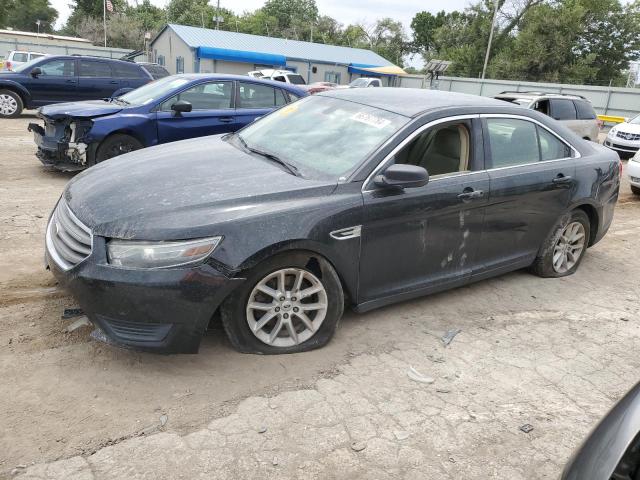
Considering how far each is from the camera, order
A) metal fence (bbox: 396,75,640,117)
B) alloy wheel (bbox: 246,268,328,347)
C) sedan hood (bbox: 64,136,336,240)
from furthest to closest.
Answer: metal fence (bbox: 396,75,640,117) < alloy wheel (bbox: 246,268,328,347) < sedan hood (bbox: 64,136,336,240)

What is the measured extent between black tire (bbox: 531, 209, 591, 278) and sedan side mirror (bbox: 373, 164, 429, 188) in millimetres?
1925

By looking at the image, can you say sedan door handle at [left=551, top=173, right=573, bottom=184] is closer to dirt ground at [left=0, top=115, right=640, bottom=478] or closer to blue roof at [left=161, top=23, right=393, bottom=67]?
dirt ground at [left=0, top=115, right=640, bottom=478]

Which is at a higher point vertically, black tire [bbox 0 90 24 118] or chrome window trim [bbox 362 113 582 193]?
chrome window trim [bbox 362 113 582 193]

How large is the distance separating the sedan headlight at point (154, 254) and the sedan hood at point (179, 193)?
4 centimetres

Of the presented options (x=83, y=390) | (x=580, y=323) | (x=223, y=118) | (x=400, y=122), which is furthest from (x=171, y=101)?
(x=580, y=323)

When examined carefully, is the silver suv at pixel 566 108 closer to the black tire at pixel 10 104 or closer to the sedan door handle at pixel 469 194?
the sedan door handle at pixel 469 194

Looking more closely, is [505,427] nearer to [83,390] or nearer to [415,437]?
[415,437]

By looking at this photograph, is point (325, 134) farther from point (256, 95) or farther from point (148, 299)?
point (256, 95)

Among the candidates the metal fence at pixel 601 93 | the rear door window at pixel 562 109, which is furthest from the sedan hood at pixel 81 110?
→ the metal fence at pixel 601 93

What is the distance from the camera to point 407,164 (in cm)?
366

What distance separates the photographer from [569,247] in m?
5.08

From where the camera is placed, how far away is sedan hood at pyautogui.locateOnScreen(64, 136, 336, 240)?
294 cm

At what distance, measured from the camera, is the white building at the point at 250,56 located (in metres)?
37.5

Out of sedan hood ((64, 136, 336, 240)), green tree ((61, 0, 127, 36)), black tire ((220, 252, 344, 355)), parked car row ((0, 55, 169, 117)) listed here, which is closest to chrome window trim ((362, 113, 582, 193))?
sedan hood ((64, 136, 336, 240))
